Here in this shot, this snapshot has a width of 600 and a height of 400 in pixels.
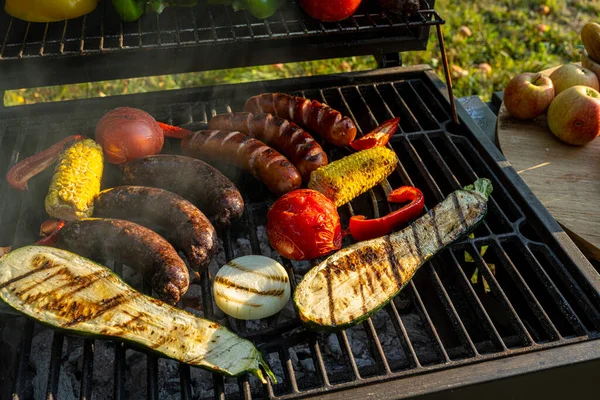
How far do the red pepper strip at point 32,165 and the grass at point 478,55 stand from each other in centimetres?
272

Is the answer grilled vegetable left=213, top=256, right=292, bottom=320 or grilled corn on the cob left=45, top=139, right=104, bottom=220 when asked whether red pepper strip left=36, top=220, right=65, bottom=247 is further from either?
grilled vegetable left=213, top=256, right=292, bottom=320

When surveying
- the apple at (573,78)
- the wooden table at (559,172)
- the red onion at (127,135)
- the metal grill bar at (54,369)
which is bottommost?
the metal grill bar at (54,369)

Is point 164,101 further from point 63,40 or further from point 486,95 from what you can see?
point 486,95

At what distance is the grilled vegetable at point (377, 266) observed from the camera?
7.97ft

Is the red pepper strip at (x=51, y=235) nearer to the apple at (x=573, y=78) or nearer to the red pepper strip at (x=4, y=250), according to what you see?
the red pepper strip at (x=4, y=250)

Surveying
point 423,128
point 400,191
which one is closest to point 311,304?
point 400,191

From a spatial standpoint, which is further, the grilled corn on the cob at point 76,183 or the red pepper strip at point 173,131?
the red pepper strip at point 173,131

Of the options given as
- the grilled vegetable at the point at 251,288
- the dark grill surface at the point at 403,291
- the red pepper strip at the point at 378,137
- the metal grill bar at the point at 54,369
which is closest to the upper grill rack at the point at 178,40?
the dark grill surface at the point at 403,291

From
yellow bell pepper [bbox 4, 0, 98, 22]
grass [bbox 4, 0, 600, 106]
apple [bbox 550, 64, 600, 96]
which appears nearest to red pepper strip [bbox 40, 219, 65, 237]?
yellow bell pepper [bbox 4, 0, 98, 22]

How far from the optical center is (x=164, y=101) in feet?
11.9

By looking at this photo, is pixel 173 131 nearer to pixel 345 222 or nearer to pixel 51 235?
pixel 51 235

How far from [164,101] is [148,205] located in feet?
3.62

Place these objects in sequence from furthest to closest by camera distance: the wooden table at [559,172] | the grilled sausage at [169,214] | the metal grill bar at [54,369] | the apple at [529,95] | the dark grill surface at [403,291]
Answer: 1. the apple at [529,95]
2. the wooden table at [559,172]
3. the grilled sausage at [169,214]
4. the dark grill surface at [403,291]
5. the metal grill bar at [54,369]

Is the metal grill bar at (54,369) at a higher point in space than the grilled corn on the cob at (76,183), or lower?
lower
